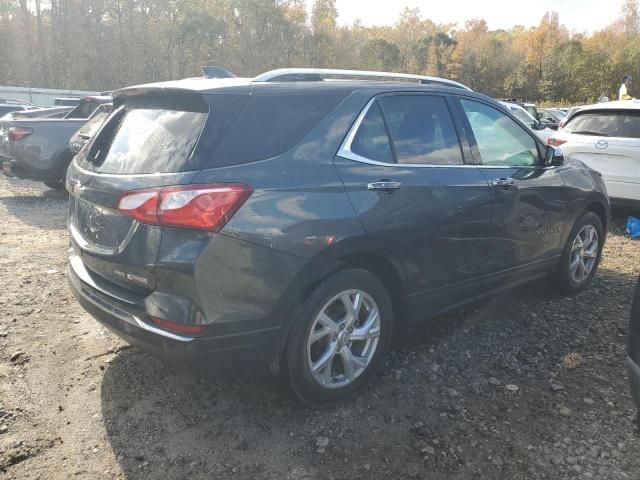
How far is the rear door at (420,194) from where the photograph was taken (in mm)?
2965

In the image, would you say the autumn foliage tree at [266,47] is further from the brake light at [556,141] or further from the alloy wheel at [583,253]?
the alloy wheel at [583,253]

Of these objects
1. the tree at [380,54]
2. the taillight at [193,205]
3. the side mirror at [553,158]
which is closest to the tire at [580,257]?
the side mirror at [553,158]

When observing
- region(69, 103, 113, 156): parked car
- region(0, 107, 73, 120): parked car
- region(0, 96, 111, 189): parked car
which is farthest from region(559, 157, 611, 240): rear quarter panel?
region(0, 107, 73, 120): parked car

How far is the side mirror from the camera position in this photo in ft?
14.1

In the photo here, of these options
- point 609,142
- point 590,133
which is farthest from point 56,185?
point 609,142

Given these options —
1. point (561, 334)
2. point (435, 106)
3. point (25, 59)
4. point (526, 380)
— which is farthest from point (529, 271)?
point (25, 59)

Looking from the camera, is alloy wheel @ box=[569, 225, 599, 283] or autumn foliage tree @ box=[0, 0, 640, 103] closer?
alloy wheel @ box=[569, 225, 599, 283]

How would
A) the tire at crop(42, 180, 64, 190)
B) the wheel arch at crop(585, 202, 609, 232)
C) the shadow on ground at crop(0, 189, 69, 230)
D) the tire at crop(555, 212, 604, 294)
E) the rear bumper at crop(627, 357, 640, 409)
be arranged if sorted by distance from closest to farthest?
the rear bumper at crop(627, 357, 640, 409) < the tire at crop(555, 212, 604, 294) < the wheel arch at crop(585, 202, 609, 232) < the shadow on ground at crop(0, 189, 69, 230) < the tire at crop(42, 180, 64, 190)

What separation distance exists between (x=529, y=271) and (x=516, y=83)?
5299cm

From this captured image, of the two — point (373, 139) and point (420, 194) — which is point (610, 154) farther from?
point (373, 139)

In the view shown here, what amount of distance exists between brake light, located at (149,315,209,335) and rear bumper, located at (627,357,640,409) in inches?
74.9

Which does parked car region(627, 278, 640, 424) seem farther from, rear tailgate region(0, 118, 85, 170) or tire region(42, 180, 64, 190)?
tire region(42, 180, 64, 190)

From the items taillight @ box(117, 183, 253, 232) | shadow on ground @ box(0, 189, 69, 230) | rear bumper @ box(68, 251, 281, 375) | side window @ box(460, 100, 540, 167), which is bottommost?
shadow on ground @ box(0, 189, 69, 230)

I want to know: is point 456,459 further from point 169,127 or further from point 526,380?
point 169,127
